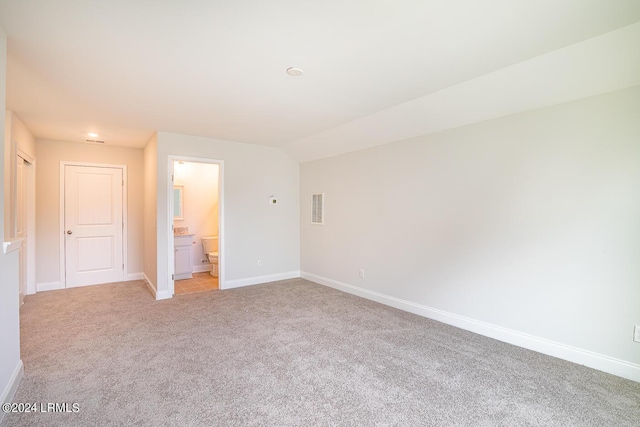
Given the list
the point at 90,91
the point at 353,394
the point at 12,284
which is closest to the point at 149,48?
the point at 90,91

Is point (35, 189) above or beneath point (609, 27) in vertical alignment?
beneath

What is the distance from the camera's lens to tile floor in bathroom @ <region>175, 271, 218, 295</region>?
494cm

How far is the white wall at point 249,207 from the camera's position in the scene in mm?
4449

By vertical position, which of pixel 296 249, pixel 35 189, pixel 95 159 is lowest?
pixel 296 249

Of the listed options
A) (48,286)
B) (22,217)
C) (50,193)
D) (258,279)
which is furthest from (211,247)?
(22,217)

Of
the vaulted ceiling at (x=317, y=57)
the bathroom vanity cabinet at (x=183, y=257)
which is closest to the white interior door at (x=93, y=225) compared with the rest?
the bathroom vanity cabinet at (x=183, y=257)

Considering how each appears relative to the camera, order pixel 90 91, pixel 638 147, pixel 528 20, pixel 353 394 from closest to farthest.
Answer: pixel 528 20 → pixel 353 394 → pixel 638 147 → pixel 90 91

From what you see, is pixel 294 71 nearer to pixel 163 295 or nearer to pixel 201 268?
pixel 163 295

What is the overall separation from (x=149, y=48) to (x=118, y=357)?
259 cm

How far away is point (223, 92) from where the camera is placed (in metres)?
2.96

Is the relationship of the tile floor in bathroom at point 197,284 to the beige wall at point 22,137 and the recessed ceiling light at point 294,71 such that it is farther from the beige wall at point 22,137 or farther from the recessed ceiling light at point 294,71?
the recessed ceiling light at point 294,71

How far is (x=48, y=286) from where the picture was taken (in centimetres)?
490

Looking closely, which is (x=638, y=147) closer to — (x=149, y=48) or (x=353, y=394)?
(x=353, y=394)

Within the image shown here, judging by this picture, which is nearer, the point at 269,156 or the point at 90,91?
the point at 90,91
